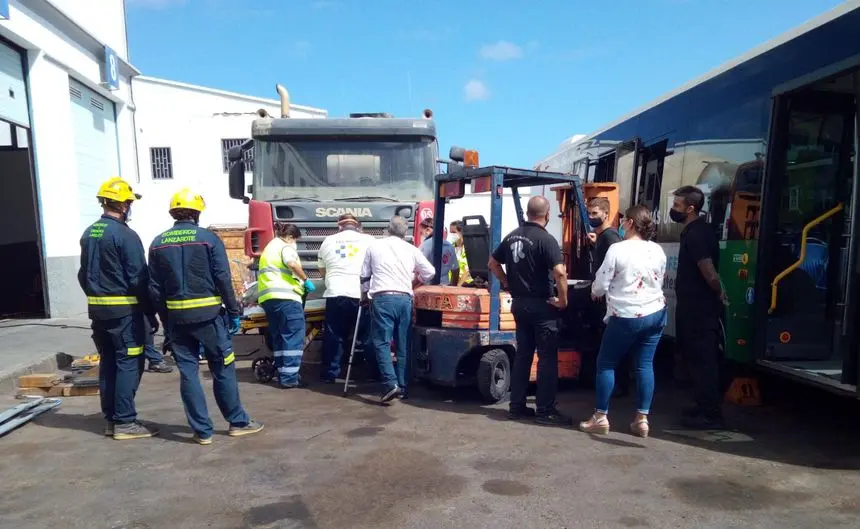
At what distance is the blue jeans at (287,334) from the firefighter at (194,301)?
1.72 meters

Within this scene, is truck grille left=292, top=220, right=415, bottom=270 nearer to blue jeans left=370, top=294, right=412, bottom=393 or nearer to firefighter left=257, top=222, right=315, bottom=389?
firefighter left=257, top=222, right=315, bottom=389

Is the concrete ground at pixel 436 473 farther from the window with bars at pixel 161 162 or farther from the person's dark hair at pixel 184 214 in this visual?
the window with bars at pixel 161 162

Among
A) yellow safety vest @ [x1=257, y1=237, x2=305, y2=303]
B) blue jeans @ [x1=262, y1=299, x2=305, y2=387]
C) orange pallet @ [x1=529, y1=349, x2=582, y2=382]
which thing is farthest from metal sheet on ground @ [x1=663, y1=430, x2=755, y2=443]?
yellow safety vest @ [x1=257, y1=237, x2=305, y2=303]

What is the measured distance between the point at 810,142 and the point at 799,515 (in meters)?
3.57

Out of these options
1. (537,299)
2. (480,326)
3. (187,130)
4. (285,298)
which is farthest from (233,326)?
(187,130)

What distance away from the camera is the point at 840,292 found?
5.88 meters

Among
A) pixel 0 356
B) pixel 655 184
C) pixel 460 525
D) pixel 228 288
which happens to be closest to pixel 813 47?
pixel 655 184

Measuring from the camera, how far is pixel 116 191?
17.6 feet

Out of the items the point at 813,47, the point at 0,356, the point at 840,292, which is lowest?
the point at 0,356

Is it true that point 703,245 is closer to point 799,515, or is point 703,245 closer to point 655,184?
point 799,515

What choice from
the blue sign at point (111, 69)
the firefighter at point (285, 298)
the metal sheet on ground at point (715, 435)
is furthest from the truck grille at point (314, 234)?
the blue sign at point (111, 69)

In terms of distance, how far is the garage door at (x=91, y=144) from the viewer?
1333cm

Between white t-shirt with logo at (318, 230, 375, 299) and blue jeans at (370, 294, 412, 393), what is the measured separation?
33.4 inches

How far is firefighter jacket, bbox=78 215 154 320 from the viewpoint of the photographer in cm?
525
